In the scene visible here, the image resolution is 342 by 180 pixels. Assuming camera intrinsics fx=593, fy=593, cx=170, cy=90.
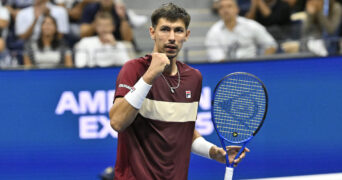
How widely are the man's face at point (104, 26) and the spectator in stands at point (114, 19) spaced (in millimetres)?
164

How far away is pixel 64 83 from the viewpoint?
672 centimetres

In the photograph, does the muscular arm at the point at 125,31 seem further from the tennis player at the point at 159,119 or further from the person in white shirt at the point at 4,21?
the tennis player at the point at 159,119

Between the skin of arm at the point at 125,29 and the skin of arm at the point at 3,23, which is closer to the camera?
the skin of arm at the point at 125,29

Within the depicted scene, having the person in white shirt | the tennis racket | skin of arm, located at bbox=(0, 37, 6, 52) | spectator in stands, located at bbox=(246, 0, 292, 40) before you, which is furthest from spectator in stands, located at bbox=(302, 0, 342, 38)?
the person in white shirt

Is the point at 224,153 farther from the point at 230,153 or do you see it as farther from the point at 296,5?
the point at 296,5

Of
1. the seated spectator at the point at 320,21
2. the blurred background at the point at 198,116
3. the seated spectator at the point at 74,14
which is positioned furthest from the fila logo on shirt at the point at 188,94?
the seated spectator at the point at 74,14

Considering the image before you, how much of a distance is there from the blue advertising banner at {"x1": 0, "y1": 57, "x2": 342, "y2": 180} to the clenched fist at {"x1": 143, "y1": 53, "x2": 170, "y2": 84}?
3.56m

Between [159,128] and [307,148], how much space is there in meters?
3.77

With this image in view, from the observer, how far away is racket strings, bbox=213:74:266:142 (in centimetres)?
390

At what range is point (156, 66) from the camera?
3104mm

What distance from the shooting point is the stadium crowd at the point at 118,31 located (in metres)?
6.93

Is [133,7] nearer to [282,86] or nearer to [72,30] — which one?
[72,30]

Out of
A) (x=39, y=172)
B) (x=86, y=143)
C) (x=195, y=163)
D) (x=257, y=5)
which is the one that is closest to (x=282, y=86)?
(x=195, y=163)

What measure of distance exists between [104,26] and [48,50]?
3.08 feet
